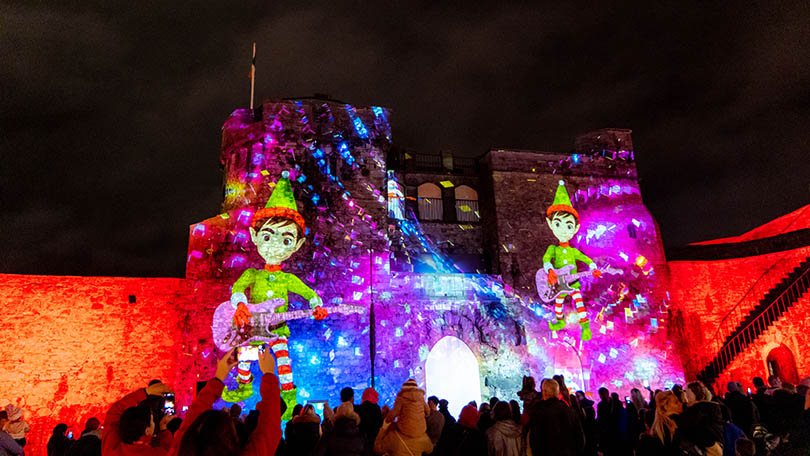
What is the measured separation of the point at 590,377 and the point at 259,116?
1442 centimetres

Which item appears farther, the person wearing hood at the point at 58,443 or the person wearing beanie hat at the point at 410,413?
the person wearing hood at the point at 58,443

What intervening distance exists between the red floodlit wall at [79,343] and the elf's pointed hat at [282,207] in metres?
3.53

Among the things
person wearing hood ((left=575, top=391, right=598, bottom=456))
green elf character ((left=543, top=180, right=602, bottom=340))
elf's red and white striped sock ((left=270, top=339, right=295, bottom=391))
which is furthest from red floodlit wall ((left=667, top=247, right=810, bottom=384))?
elf's red and white striped sock ((left=270, top=339, right=295, bottom=391))

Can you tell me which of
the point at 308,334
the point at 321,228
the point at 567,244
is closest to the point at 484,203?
the point at 567,244

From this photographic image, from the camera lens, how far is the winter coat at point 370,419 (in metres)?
6.62

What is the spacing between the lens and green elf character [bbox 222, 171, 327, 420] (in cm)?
1437

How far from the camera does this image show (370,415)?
6.78 metres

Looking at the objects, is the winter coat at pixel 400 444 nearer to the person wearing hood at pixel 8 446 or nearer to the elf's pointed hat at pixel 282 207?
the person wearing hood at pixel 8 446

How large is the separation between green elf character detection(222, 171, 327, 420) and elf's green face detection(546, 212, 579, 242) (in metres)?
9.01

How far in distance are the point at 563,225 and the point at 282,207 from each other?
10.2 m

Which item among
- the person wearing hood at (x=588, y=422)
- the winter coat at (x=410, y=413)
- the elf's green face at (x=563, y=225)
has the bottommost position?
the person wearing hood at (x=588, y=422)

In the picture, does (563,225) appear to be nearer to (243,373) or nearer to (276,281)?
(276,281)

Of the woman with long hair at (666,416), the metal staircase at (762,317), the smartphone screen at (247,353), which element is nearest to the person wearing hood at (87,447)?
the woman with long hair at (666,416)

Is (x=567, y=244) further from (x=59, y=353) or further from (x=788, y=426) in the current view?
(x=59, y=353)
